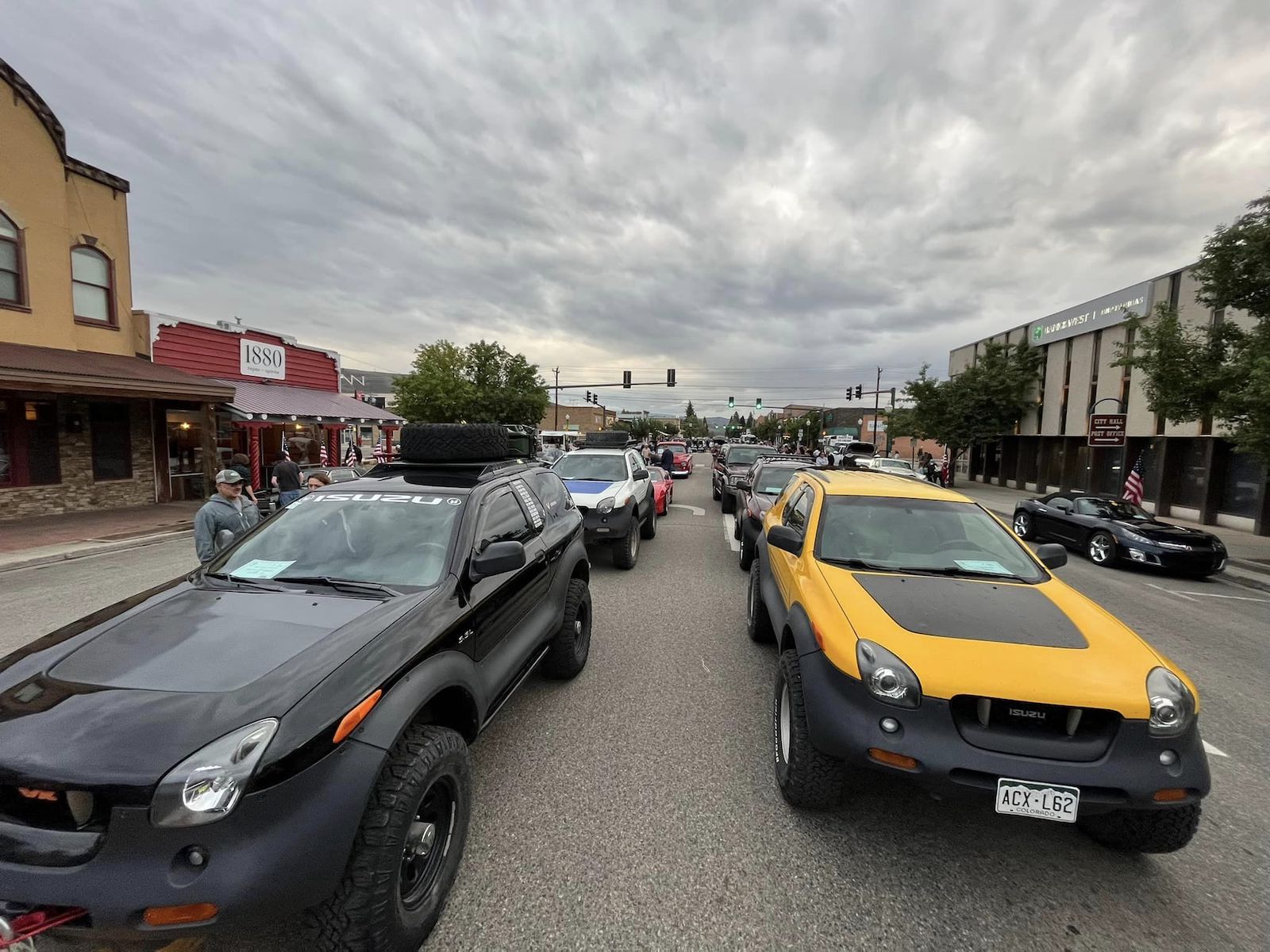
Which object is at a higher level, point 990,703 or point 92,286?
point 92,286

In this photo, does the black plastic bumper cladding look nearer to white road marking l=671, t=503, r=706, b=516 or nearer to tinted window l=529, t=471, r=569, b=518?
tinted window l=529, t=471, r=569, b=518

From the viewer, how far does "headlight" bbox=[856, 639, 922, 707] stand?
242 cm

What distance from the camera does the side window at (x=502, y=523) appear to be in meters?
3.29

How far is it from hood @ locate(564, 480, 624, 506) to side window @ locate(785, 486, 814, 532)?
339 cm

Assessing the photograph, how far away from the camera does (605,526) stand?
310 inches

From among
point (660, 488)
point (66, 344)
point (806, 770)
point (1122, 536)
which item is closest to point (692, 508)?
point (660, 488)

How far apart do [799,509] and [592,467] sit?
539cm

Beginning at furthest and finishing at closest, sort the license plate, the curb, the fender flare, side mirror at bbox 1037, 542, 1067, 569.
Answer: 1. the curb
2. side mirror at bbox 1037, 542, 1067, 569
3. the license plate
4. the fender flare

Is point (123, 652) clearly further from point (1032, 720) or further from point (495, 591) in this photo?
point (1032, 720)

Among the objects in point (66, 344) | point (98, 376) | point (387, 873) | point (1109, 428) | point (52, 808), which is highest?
point (66, 344)

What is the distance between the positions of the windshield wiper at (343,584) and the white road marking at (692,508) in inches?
476

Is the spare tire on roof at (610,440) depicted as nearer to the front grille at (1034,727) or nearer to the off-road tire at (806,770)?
the off-road tire at (806,770)

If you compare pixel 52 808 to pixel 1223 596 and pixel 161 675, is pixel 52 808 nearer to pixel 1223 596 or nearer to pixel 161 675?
pixel 161 675

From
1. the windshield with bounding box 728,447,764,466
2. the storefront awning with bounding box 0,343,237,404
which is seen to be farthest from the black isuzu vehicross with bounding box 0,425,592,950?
the windshield with bounding box 728,447,764,466
